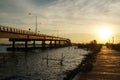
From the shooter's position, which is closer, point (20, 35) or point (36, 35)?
point (20, 35)

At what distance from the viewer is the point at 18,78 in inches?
1439

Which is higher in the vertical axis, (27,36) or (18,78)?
(27,36)

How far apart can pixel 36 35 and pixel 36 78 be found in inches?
3576

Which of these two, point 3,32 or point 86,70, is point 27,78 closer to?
point 86,70

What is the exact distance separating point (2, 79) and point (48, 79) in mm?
6243

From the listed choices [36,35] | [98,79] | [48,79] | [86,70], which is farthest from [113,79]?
[36,35]

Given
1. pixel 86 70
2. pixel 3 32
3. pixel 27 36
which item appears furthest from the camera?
pixel 27 36

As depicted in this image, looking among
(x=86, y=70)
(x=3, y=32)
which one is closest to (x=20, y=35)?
(x=3, y=32)

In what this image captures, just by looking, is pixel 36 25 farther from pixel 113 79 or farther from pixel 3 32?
Answer: pixel 113 79

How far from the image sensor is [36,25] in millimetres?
127312

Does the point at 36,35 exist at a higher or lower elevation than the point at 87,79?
higher

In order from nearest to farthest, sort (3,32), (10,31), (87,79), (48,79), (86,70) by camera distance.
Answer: (87,79) → (86,70) → (48,79) → (3,32) → (10,31)

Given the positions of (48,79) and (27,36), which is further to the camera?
(27,36)

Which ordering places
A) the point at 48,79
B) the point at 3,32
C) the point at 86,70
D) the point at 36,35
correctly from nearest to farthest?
1. the point at 86,70
2. the point at 48,79
3. the point at 3,32
4. the point at 36,35
